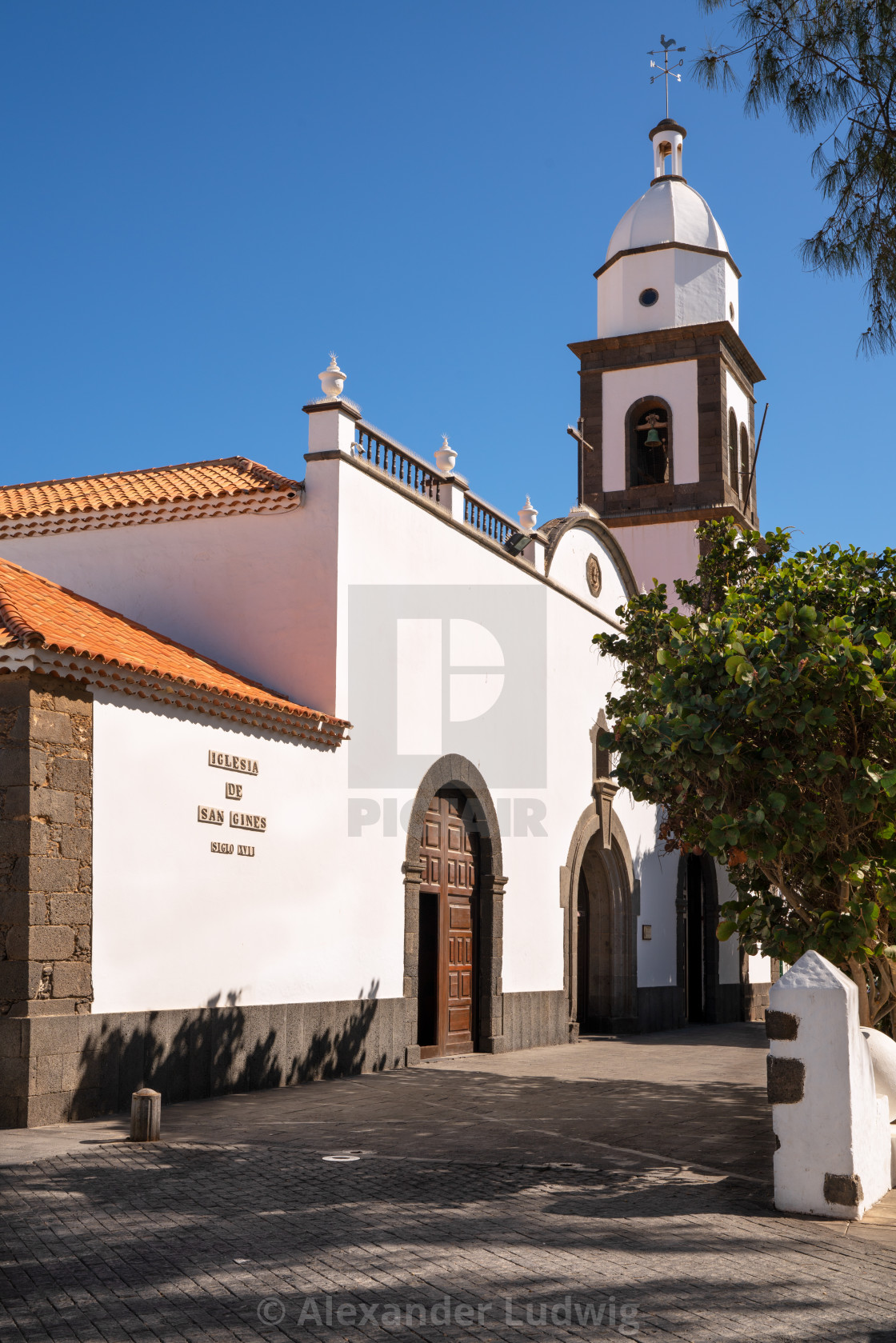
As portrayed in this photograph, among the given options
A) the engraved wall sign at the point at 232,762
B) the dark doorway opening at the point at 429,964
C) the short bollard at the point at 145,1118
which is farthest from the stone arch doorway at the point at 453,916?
the short bollard at the point at 145,1118

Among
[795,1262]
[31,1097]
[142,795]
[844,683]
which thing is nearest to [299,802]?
[142,795]

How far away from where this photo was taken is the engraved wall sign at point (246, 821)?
36.4ft

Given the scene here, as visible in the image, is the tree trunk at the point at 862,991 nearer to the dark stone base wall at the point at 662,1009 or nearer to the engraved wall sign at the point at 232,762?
the engraved wall sign at the point at 232,762

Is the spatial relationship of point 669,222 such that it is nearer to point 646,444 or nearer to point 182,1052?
point 646,444

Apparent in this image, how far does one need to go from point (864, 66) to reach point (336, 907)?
333 inches

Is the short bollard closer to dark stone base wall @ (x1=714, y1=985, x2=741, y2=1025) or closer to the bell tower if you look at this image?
dark stone base wall @ (x1=714, y1=985, x2=741, y2=1025)

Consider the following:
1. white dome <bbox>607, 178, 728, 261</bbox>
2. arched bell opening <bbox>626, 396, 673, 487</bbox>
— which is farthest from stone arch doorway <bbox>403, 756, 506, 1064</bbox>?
white dome <bbox>607, 178, 728, 261</bbox>

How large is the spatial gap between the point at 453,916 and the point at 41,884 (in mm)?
6924

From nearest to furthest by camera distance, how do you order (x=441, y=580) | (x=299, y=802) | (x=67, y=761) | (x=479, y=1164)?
(x=479, y=1164) < (x=67, y=761) < (x=299, y=802) < (x=441, y=580)

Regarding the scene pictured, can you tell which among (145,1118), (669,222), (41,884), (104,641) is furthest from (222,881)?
(669,222)

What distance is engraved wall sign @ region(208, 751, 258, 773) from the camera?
1091cm

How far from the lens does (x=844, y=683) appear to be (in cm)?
789

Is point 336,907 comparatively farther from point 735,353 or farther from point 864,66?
point 735,353

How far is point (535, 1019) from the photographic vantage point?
16.8 meters
